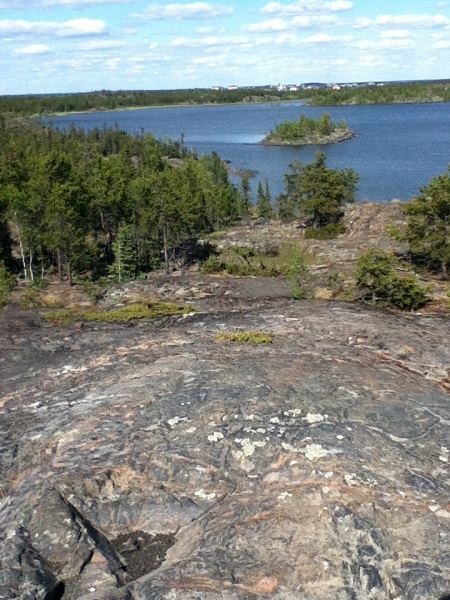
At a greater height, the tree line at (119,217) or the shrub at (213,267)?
the tree line at (119,217)

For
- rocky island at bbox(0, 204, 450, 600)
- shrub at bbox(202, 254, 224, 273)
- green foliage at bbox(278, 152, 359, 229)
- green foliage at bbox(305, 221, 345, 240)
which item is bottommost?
green foliage at bbox(305, 221, 345, 240)

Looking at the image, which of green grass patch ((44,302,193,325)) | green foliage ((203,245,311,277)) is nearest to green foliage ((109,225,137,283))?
green foliage ((203,245,311,277))

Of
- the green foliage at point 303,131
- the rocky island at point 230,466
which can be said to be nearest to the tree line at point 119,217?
the rocky island at point 230,466

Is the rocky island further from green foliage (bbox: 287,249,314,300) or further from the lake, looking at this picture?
the lake

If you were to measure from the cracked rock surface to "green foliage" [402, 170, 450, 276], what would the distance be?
16419mm

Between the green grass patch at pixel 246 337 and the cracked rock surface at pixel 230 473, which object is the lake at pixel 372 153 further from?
the cracked rock surface at pixel 230 473

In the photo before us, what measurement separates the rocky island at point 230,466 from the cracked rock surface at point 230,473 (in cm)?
3

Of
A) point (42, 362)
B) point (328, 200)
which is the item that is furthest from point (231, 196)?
point (42, 362)

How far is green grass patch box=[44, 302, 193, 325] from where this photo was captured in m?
20.2

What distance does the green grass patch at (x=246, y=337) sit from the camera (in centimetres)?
1611

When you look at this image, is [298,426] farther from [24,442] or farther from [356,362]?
[24,442]

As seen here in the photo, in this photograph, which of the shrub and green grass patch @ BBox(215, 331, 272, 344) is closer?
green grass patch @ BBox(215, 331, 272, 344)

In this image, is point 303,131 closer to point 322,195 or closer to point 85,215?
point 322,195

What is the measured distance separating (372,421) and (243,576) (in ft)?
14.6
